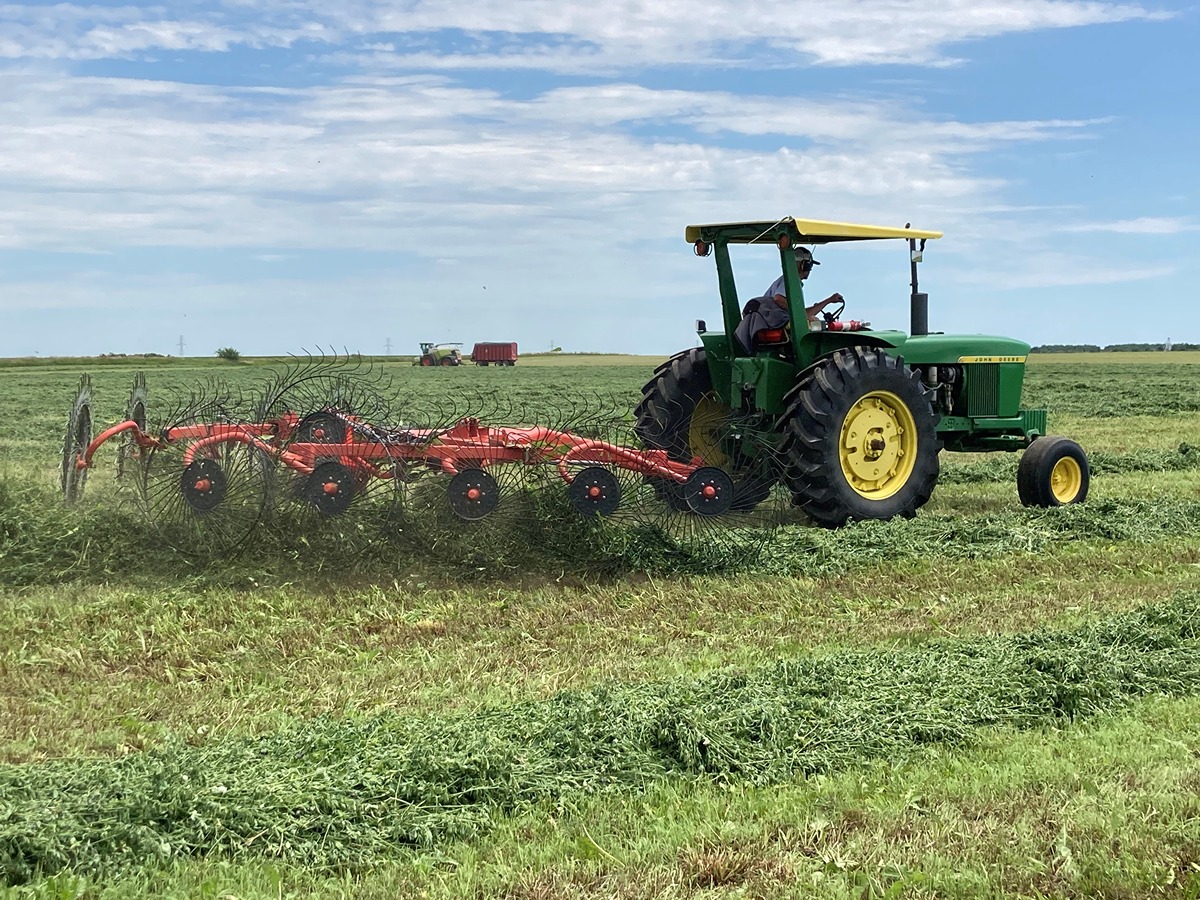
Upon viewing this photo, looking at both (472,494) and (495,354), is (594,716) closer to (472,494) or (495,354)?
(472,494)

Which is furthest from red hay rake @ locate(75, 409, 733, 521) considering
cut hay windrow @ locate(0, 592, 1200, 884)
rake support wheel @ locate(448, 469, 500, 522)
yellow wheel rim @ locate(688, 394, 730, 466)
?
cut hay windrow @ locate(0, 592, 1200, 884)

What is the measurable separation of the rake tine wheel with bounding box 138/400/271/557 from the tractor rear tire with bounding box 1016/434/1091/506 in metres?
5.69

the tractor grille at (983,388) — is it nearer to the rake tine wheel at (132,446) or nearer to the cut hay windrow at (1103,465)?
the cut hay windrow at (1103,465)

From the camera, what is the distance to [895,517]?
334 inches

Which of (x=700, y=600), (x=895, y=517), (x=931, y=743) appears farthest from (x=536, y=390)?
(x=931, y=743)

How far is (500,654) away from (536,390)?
927 inches

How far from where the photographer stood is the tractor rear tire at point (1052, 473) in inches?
369

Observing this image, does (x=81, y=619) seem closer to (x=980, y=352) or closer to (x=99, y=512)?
(x=99, y=512)

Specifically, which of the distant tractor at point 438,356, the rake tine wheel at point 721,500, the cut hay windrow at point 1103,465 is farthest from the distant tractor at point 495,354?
the rake tine wheel at point 721,500

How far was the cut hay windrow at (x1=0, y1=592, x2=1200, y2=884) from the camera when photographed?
3367 millimetres

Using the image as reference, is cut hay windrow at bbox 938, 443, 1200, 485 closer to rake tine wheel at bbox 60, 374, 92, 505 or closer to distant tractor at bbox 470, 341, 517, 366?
rake tine wheel at bbox 60, 374, 92, 505

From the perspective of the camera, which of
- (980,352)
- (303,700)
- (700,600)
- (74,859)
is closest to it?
(74,859)

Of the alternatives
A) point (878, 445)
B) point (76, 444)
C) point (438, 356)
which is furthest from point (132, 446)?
point (438, 356)

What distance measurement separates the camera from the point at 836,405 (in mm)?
8094
